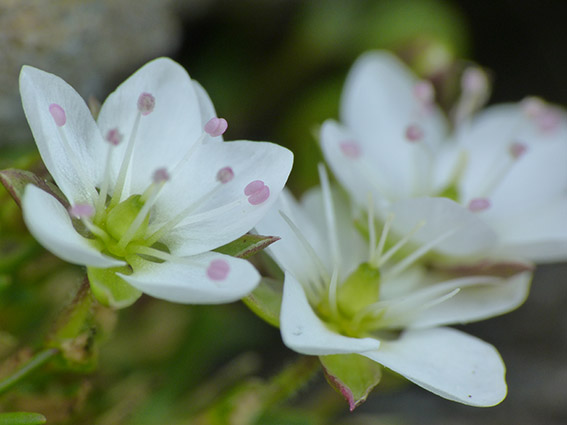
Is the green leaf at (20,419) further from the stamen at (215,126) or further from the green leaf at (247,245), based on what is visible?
the stamen at (215,126)

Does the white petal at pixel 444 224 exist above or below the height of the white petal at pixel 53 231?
below

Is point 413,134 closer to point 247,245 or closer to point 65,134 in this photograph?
point 247,245

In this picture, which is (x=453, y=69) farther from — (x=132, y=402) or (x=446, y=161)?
(x=132, y=402)

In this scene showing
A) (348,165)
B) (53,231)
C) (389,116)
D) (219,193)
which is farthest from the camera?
(389,116)

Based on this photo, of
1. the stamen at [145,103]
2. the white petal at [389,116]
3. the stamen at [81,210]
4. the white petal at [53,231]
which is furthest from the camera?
the white petal at [389,116]

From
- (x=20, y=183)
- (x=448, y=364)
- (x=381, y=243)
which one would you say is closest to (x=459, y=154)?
(x=381, y=243)

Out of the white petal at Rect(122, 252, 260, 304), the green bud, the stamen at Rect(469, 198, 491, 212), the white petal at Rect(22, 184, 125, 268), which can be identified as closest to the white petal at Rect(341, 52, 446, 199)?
the stamen at Rect(469, 198, 491, 212)

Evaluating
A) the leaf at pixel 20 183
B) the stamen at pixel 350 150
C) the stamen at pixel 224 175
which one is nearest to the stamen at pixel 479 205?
the stamen at pixel 350 150

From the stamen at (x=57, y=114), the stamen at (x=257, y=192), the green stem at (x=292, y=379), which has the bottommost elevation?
the green stem at (x=292, y=379)
